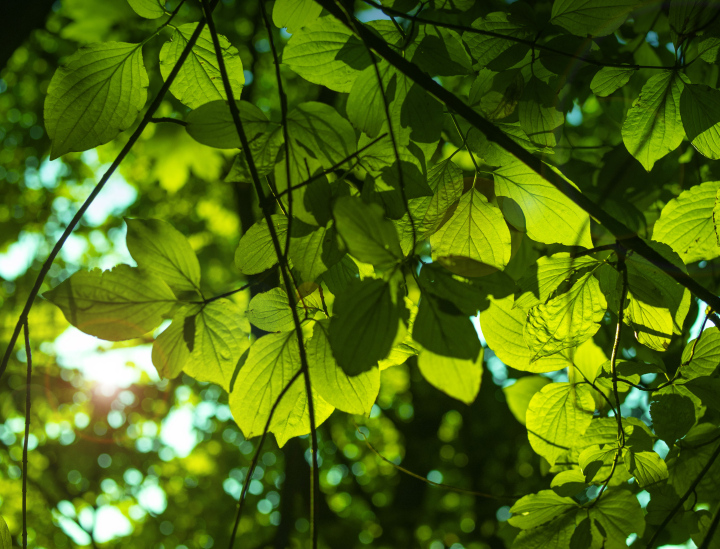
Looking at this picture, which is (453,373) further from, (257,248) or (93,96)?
(93,96)

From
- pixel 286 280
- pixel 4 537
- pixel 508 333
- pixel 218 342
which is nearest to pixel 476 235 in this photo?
pixel 508 333

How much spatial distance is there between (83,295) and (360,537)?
6.88 m

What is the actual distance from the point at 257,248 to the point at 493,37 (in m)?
0.43

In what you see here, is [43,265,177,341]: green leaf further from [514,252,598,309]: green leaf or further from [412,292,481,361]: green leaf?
[514,252,598,309]: green leaf

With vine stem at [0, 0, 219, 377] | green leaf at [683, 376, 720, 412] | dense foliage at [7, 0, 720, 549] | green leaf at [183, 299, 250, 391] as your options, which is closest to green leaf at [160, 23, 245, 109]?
dense foliage at [7, 0, 720, 549]

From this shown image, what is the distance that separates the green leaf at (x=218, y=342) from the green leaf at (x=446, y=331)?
0.30 metres

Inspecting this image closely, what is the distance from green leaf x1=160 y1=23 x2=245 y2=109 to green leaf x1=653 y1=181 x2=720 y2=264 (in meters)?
0.70

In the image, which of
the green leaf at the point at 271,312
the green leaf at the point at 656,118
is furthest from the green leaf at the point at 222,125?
the green leaf at the point at 656,118

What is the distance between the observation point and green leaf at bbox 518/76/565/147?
632 mm

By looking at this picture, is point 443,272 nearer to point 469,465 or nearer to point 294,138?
point 294,138

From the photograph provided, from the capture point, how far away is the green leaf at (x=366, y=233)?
0.37 meters

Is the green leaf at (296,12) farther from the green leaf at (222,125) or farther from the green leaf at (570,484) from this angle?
the green leaf at (570,484)

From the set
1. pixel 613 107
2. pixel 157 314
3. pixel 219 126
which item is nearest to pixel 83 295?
pixel 157 314

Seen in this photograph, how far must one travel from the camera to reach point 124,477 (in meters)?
6.25
